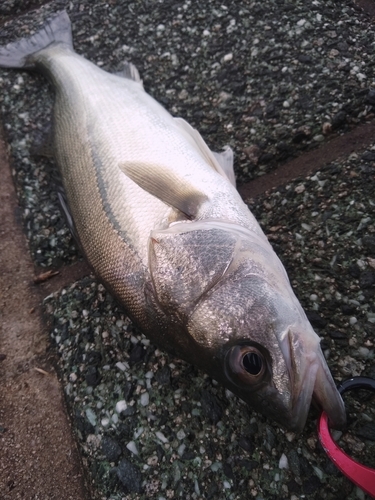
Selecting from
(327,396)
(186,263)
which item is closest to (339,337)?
(327,396)

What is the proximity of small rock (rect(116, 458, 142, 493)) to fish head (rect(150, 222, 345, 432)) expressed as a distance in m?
0.56

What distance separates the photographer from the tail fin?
3.26m

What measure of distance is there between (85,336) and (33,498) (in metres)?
0.74

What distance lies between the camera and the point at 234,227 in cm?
197

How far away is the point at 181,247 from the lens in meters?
1.89

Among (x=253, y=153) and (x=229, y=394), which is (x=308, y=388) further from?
(x=253, y=153)

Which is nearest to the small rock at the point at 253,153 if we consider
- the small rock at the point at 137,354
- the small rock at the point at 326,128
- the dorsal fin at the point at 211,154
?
the dorsal fin at the point at 211,154

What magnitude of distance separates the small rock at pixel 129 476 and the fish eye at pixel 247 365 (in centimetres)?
68

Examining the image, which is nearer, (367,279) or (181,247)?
(181,247)

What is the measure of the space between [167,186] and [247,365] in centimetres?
92

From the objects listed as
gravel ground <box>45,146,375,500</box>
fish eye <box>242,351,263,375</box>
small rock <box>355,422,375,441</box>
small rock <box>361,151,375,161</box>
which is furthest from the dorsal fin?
small rock <box>355,422,375,441</box>

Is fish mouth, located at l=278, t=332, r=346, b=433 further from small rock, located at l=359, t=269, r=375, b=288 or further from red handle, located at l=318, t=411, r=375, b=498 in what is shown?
small rock, located at l=359, t=269, r=375, b=288

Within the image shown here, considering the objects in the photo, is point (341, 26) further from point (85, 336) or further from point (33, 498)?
point (33, 498)

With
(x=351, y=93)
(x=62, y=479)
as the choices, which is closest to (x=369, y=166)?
(x=351, y=93)
